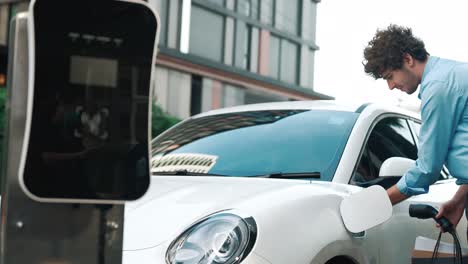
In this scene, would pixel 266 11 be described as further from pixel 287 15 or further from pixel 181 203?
pixel 181 203

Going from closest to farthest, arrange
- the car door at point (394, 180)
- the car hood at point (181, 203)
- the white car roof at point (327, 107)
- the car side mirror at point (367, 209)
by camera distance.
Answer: the car hood at point (181, 203) < the car side mirror at point (367, 209) < the car door at point (394, 180) < the white car roof at point (327, 107)

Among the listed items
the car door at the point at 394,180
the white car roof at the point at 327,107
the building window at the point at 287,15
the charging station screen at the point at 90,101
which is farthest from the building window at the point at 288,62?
the charging station screen at the point at 90,101

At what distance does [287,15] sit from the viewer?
125ft

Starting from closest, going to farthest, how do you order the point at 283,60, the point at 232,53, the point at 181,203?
1. the point at 181,203
2. the point at 232,53
3. the point at 283,60

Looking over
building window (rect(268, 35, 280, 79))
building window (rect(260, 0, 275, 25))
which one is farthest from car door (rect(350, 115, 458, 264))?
building window (rect(260, 0, 275, 25))

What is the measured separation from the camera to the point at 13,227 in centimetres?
178

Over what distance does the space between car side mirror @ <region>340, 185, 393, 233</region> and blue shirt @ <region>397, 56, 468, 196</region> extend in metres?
0.22

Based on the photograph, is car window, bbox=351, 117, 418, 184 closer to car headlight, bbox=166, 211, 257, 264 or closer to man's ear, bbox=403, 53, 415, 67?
man's ear, bbox=403, 53, 415, 67

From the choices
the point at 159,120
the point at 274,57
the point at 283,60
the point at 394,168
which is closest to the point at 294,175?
the point at 394,168

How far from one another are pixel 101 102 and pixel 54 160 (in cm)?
19

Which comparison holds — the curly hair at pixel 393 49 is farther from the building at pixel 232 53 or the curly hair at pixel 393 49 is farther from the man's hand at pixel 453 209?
the building at pixel 232 53

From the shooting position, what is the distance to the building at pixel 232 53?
29.3 meters

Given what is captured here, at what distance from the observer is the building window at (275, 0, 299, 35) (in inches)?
1451

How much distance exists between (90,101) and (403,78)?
1.92 meters
